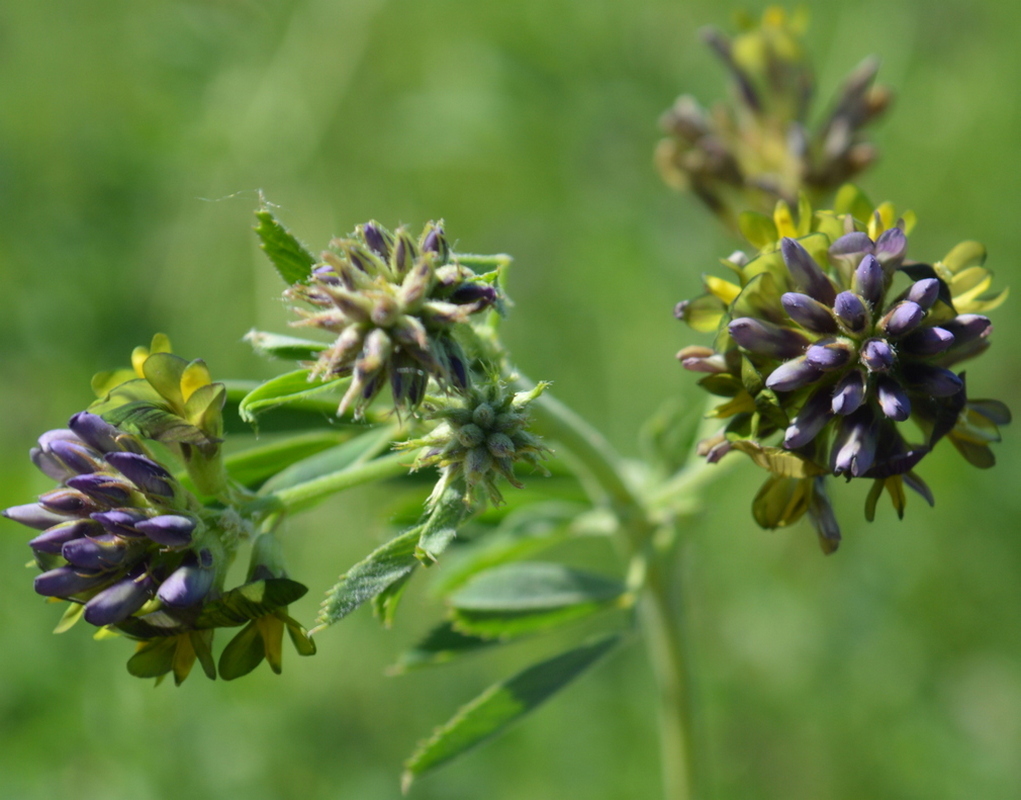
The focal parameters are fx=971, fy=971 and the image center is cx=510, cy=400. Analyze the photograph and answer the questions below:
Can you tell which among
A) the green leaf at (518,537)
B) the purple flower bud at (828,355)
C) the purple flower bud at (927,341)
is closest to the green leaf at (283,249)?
the purple flower bud at (828,355)

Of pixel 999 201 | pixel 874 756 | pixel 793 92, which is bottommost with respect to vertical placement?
pixel 874 756

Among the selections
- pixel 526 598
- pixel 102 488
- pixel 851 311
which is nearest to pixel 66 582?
pixel 102 488

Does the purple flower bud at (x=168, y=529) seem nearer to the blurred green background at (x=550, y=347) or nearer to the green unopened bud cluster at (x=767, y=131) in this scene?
the green unopened bud cluster at (x=767, y=131)

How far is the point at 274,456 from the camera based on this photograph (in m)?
2.84

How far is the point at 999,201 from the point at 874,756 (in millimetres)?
3635

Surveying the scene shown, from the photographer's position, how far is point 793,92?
3688 millimetres

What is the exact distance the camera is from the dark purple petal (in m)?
2.10

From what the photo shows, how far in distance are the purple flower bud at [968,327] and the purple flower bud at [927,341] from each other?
74 mm

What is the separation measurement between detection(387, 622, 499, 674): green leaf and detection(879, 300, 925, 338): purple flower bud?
166 cm

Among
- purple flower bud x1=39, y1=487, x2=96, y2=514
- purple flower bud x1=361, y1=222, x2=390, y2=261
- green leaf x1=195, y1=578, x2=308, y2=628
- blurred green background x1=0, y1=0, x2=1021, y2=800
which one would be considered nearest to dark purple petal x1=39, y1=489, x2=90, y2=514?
purple flower bud x1=39, y1=487, x2=96, y2=514

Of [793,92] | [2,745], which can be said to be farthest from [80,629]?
[793,92]

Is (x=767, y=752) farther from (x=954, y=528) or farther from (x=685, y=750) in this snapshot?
(x=685, y=750)

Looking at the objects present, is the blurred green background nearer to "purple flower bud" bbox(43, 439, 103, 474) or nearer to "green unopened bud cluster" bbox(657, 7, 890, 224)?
"green unopened bud cluster" bbox(657, 7, 890, 224)

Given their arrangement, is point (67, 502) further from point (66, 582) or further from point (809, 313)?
point (809, 313)
